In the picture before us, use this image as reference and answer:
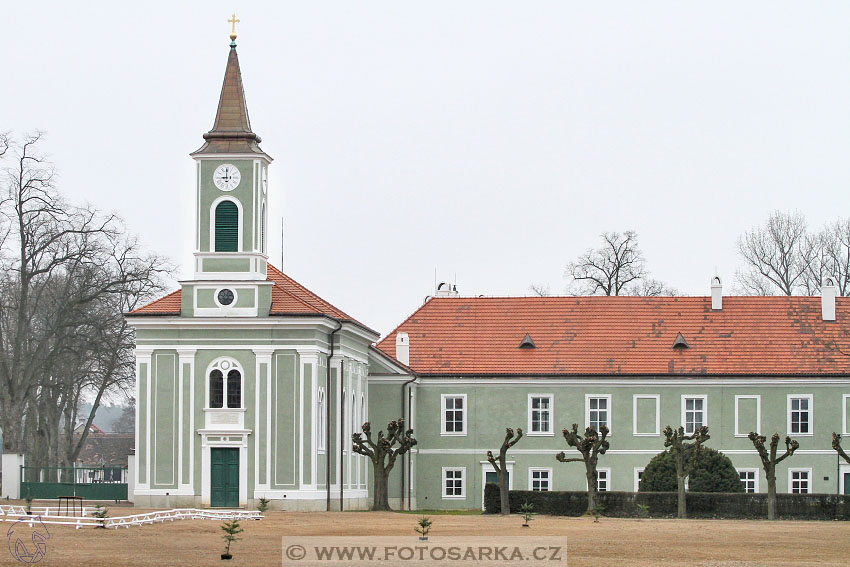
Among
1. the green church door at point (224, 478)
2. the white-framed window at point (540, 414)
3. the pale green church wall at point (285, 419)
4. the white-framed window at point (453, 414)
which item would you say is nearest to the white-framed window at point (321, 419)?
the pale green church wall at point (285, 419)

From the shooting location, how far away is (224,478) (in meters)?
49.3

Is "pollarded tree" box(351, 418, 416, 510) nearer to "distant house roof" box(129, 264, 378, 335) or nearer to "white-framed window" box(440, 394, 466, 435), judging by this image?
"distant house roof" box(129, 264, 378, 335)

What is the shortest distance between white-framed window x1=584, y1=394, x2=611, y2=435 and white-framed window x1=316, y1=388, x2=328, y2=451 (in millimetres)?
12658

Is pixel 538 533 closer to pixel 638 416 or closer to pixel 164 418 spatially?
pixel 164 418

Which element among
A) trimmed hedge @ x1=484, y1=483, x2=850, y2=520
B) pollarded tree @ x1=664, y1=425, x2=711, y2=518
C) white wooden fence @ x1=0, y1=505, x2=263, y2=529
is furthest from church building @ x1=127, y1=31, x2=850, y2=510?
pollarded tree @ x1=664, y1=425, x2=711, y2=518

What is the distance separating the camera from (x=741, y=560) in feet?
101

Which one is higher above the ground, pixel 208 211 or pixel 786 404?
pixel 208 211

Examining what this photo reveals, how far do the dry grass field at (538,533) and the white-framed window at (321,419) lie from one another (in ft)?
17.5

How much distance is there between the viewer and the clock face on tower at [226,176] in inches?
1975

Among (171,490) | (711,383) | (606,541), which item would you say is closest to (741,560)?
(606,541)

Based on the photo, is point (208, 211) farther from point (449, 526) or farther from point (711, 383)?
point (711, 383)

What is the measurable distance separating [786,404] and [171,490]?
2295 centimetres

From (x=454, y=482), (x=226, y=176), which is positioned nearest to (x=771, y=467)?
(x=454, y=482)

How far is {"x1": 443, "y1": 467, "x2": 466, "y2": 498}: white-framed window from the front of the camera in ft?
196
